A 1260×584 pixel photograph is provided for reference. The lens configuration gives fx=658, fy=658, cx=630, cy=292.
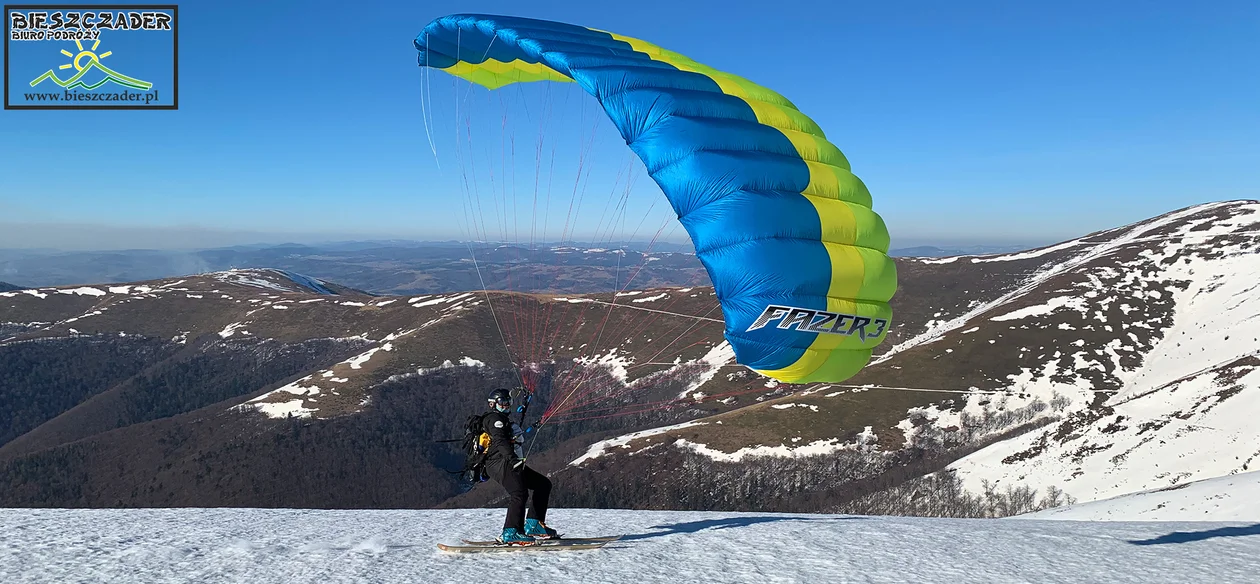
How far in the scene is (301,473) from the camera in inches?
3095

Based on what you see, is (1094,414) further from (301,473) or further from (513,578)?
(301,473)

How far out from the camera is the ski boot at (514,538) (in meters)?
10.3

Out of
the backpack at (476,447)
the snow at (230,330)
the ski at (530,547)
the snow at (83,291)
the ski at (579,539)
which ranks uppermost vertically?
the backpack at (476,447)

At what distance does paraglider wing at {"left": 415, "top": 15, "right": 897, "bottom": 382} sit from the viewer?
1090 centimetres

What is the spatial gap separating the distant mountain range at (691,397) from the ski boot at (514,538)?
2.50 meters

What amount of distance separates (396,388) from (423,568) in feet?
311

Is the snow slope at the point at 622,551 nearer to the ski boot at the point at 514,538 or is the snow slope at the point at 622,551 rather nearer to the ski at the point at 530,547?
the ski at the point at 530,547

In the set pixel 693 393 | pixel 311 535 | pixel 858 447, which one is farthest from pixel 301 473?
pixel 311 535

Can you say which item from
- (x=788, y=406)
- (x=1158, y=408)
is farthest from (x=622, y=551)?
(x=788, y=406)

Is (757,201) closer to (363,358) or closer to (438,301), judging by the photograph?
(363,358)

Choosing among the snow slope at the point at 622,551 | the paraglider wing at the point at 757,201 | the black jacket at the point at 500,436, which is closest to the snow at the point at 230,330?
the snow slope at the point at 622,551

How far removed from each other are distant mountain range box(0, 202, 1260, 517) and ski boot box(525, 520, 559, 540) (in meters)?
2.30

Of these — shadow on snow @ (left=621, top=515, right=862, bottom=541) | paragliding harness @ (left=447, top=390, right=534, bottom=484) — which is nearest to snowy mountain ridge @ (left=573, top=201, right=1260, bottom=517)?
shadow on snow @ (left=621, top=515, right=862, bottom=541)

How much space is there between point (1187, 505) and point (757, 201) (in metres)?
26.2
